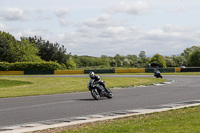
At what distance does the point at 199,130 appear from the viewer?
6.83m

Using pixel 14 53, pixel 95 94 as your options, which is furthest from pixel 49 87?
pixel 14 53

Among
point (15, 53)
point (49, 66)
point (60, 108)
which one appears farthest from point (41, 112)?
point (15, 53)

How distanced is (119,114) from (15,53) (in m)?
69.9

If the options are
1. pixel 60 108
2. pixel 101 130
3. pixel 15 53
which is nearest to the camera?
pixel 101 130

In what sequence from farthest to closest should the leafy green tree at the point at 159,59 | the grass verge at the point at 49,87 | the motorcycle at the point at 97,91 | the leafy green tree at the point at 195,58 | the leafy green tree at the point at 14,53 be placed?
the leafy green tree at the point at 159,59 → the leafy green tree at the point at 195,58 → the leafy green tree at the point at 14,53 → the grass verge at the point at 49,87 → the motorcycle at the point at 97,91

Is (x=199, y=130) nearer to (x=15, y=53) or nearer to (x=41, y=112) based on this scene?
(x=41, y=112)

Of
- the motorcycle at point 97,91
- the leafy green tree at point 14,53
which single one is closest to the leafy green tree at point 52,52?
the leafy green tree at point 14,53

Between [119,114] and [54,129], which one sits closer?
[54,129]

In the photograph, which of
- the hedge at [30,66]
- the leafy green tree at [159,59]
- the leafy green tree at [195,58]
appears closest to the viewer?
the hedge at [30,66]

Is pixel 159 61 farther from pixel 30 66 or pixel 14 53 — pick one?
pixel 30 66

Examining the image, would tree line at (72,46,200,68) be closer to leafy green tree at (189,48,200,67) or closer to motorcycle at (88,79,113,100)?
leafy green tree at (189,48,200,67)

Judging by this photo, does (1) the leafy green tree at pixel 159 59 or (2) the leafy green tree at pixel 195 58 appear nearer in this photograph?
(2) the leafy green tree at pixel 195 58

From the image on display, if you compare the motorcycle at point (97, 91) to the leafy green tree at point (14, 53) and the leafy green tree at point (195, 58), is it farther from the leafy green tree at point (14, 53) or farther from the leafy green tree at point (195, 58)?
the leafy green tree at point (195, 58)

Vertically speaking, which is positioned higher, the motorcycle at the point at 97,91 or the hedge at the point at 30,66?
the hedge at the point at 30,66
